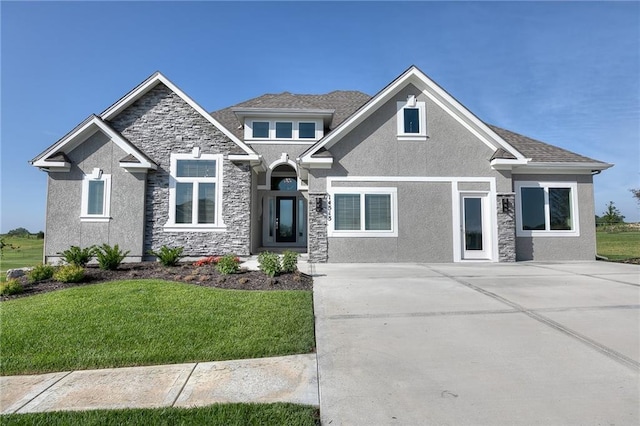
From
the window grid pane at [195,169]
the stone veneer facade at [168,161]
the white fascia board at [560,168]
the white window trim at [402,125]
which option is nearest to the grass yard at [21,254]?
the stone veneer facade at [168,161]

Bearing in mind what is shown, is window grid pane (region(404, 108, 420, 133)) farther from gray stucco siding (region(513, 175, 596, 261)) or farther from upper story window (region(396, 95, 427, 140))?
gray stucco siding (region(513, 175, 596, 261))

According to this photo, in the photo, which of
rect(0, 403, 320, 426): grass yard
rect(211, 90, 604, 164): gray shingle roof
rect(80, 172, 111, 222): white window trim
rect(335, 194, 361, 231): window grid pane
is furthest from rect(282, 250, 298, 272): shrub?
A: rect(211, 90, 604, 164): gray shingle roof

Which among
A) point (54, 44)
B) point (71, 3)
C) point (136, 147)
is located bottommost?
point (136, 147)

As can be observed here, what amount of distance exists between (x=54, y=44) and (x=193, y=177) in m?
5.53

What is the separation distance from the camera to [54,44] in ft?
31.5

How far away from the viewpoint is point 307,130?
1631cm

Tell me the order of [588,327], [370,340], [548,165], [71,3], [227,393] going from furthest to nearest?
[548,165] < [71,3] < [588,327] < [370,340] < [227,393]

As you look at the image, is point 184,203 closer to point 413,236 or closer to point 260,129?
point 260,129

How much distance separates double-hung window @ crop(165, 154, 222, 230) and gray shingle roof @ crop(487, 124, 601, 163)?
10.5m

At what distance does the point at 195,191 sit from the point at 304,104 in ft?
23.9

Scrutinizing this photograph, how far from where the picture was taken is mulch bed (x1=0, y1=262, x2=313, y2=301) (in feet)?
24.2

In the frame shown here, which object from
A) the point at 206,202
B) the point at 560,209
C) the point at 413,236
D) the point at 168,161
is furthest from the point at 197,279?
the point at 560,209

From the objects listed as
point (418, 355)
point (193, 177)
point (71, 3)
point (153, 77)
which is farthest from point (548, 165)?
point (71, 3)

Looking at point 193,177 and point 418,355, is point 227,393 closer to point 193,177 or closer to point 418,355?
point 418,355
